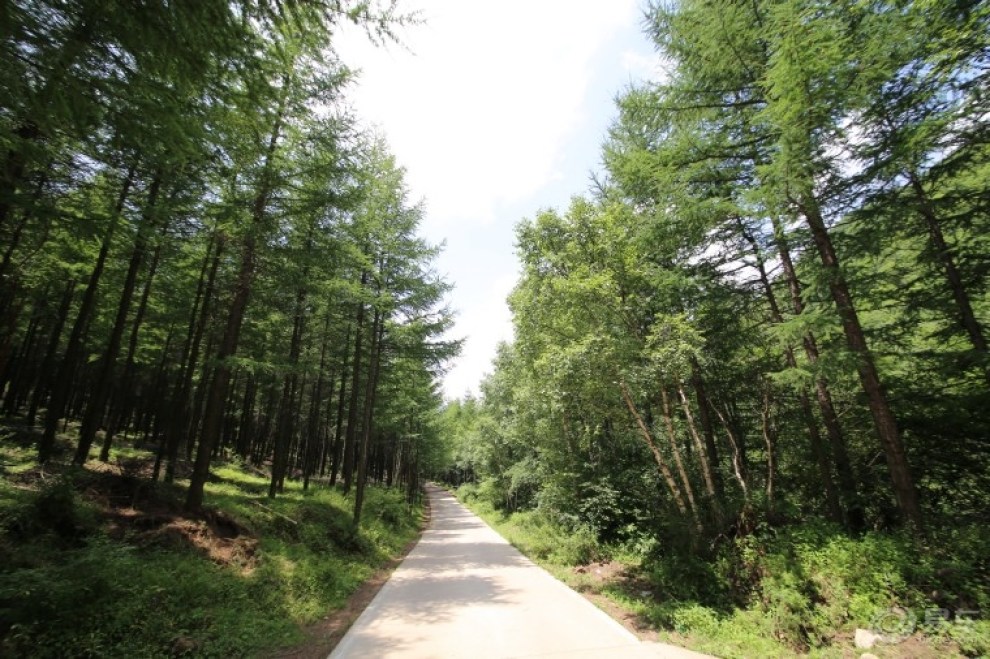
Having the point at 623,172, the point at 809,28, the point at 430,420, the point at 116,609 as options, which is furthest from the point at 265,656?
the point at 430,420

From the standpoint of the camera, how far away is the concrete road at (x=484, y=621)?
21.2ft

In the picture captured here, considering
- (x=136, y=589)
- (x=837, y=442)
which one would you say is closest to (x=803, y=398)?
(x=837, y=442)

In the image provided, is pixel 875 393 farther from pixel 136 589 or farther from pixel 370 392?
pixel 370 392

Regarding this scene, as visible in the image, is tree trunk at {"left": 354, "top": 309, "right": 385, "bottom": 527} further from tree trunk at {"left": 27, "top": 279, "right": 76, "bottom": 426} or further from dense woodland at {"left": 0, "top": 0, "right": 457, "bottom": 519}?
tree trunk at {"left": 27, "top": 279, "right": 76, "bottom": 426}

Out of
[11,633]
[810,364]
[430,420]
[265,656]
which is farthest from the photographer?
[430,420]

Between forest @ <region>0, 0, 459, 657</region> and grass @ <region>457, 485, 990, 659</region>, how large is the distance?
7596 millimetres

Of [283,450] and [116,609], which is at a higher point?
[283,450]

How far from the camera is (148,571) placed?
7.17 m

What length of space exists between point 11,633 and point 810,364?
12.4 meters

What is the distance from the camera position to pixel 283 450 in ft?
52.7

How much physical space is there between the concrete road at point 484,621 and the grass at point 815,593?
1042 mm

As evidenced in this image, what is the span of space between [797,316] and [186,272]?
20.3 meters

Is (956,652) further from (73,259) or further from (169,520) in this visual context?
(73,259)
